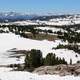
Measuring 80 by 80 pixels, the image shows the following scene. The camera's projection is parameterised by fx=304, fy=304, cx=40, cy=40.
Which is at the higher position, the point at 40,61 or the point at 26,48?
the point at 40,61

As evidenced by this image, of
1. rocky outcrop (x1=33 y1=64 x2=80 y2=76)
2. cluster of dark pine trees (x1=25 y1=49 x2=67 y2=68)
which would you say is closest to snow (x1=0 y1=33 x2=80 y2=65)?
cluster of dark pine trees (x1=25 y1=49 x2=67 y2=68)

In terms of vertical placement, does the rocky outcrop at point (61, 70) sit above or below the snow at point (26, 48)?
above

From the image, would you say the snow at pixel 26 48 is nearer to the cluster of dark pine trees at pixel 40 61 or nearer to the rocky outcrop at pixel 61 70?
the cluster of dark pine trees at pixel 40 61

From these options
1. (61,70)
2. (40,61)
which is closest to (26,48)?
(40,61)

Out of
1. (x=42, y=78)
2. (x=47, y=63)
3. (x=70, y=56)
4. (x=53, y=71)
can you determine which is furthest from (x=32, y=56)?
(x=70, y=56)

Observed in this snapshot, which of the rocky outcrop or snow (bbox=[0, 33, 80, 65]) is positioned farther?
snow (bbox=[0, 33, 80, 65])

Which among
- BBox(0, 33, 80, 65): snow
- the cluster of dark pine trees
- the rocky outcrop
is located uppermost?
the rocky outcrop

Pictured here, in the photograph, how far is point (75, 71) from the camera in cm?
3175

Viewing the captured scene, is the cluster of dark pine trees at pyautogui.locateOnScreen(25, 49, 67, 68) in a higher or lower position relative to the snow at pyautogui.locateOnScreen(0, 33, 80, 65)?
higher

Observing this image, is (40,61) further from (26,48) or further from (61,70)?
(26,48)

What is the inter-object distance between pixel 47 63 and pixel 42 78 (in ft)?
43.5

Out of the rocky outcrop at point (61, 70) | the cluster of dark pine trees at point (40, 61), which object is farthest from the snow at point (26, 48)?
the rocky outcrop at point (61, 70)

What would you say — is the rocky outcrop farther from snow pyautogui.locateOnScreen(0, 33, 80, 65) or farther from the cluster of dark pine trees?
snow pyautogui.locateOnScreen(0, 33, 80, 65)

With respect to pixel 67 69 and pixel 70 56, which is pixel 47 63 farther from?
pixel 70 56
